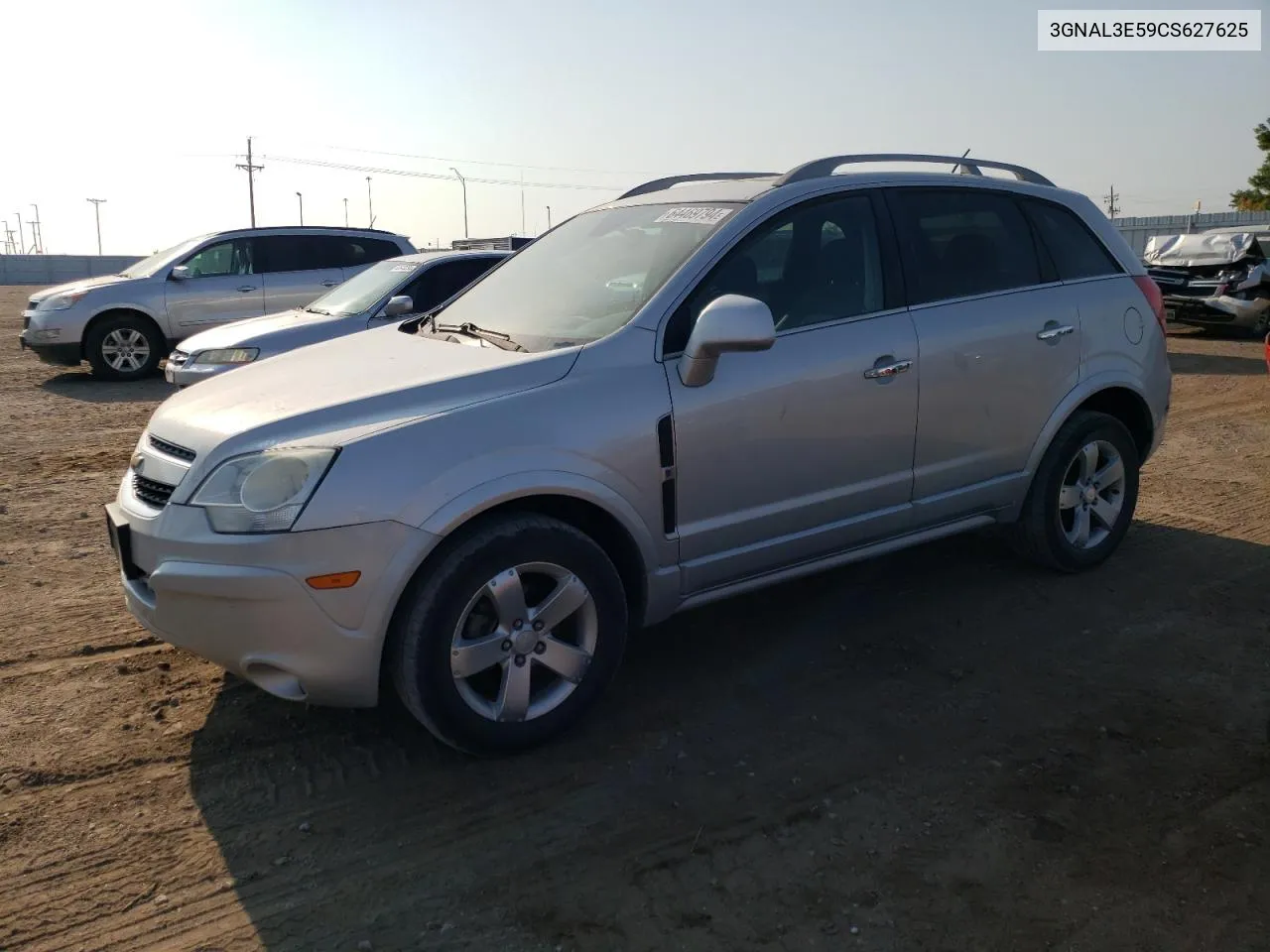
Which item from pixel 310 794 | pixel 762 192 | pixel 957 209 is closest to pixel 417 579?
pixel 310 794

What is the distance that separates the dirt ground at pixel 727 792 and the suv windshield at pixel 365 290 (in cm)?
474

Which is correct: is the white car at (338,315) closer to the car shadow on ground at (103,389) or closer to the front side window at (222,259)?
the car shadow on ground at (103,389)

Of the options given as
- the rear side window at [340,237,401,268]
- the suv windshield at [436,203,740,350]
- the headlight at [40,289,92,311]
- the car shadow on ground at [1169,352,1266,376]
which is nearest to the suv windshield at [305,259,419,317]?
the rear side window at [340,237,401,268]

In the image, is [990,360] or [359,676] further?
[990,360]

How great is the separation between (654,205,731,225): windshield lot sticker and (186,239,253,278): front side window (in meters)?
9.66

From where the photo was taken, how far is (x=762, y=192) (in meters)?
4.25

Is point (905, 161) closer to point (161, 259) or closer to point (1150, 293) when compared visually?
point (1150, 293)

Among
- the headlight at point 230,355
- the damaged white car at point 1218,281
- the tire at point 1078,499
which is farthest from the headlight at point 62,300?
the damaged white car at point 1218,281

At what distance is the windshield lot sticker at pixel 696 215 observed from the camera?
4.16m

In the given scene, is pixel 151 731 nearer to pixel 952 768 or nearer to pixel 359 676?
pixel 359 676

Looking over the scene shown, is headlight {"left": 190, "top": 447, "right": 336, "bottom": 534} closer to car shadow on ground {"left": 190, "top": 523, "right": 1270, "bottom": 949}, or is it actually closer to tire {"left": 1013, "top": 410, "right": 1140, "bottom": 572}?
car shadow on ground {"left": 190, "top": 523, "right": 1270, "bottom": 949}

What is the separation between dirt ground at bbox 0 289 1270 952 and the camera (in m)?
2.76

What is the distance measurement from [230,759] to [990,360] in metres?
3.36

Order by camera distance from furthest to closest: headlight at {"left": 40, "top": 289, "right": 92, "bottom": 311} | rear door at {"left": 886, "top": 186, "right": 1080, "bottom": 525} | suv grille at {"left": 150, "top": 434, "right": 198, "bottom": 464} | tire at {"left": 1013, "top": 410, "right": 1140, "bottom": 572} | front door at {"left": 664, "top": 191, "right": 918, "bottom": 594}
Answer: headlight at {"left": 40, "top": 289, "right": 92, "bottom": 311} → tire at {"left": 1013, "top": 410, "right": 1140, "bottom": 572} → rear door at {"left": 886, "top": 186, "right": 1080, "bottom": 525} → front door at {"left": 664, "top": 191, "right": 918, "bottom": 594} → suv grille at {"left": 150, "top": 434, "right": 198, "bottom": 464}
